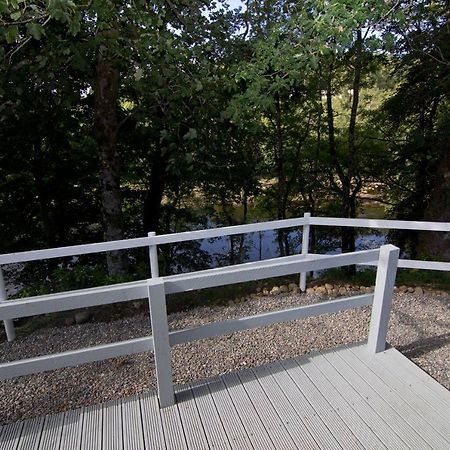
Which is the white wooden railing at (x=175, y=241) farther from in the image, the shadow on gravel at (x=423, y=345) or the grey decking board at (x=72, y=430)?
the grey decking board at (x=72, y=430)

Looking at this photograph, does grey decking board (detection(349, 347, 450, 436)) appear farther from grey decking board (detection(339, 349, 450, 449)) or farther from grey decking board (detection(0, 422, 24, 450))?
grey decking board (detection(0, 422, 24, 450))

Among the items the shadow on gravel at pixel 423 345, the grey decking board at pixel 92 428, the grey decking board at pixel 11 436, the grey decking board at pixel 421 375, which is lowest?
the shadow on gravel at pixel 423 345

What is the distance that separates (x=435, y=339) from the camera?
3.19m

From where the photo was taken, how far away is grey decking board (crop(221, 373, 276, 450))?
1913 millimetres

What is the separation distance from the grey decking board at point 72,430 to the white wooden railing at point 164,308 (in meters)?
0.36

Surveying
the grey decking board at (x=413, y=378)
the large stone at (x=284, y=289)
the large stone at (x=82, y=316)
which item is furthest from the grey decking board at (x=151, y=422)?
the large stone at (x=284, y=289)

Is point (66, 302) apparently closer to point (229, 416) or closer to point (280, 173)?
point (229, 416)

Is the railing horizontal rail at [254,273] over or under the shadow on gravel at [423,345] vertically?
over

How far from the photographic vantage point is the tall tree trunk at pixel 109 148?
17.3 feet

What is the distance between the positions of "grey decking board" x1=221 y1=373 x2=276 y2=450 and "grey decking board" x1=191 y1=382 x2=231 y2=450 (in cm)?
14

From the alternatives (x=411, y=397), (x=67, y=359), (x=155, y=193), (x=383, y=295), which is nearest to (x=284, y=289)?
(x=383, y=295)

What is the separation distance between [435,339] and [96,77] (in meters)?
5.53

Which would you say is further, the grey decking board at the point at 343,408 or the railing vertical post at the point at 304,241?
the railing vertical post at the point at 304,241

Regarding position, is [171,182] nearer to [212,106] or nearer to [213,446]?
[212,106]
